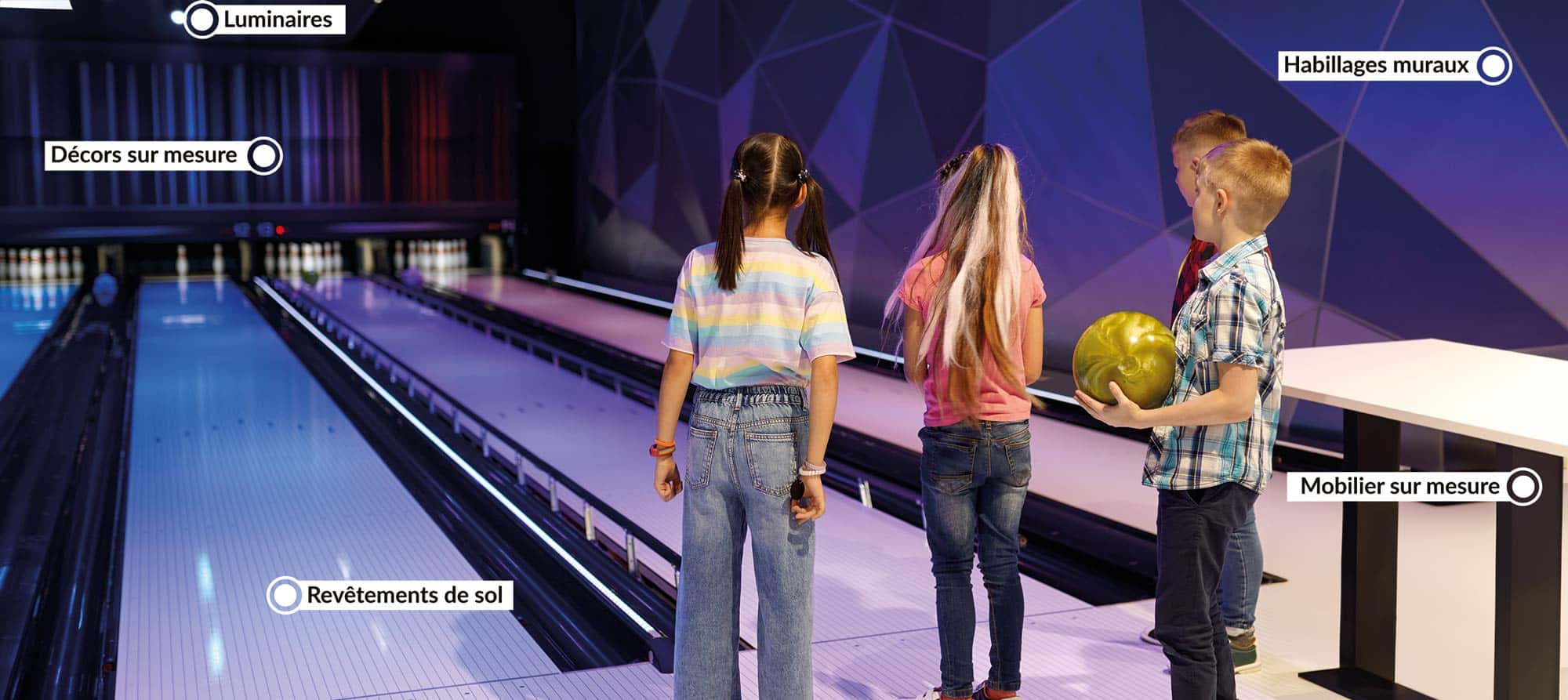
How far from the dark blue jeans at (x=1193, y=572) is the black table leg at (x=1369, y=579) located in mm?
682

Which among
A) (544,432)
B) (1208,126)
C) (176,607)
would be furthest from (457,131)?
(1208,126)

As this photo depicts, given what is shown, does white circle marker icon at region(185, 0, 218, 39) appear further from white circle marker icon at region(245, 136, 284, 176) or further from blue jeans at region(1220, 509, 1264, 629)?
blue jeans at region(1220, 509, 1264, 629)

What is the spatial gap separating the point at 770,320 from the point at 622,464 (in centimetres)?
330

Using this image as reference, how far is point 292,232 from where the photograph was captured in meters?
14.7

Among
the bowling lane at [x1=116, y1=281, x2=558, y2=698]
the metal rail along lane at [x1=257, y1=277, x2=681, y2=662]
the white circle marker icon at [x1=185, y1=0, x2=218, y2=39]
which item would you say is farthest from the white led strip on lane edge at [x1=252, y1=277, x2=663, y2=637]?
the white circle marker icon at [x1=185, y1=0, x2=218, y2=39]

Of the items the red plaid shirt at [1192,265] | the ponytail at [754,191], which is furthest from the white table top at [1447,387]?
the ponytail at [754,191]

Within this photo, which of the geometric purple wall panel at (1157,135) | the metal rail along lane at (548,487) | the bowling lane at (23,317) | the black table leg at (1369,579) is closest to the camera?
the black table leg at (1369,579)

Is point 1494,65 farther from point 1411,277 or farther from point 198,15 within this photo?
point 198,15

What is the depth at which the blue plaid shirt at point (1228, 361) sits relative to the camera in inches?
83.7

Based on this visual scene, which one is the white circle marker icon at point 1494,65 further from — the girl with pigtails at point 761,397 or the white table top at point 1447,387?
the girl with pigtails at point 761,397

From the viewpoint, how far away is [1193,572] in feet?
7.25

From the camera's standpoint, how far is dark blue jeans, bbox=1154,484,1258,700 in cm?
221

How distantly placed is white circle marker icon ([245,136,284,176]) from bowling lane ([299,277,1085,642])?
10.0ft

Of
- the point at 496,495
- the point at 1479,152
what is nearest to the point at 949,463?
the point at 496,495
